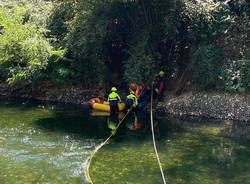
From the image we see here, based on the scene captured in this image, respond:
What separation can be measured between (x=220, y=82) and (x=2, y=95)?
12.6m

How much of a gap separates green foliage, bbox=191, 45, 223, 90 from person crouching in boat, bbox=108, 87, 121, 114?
3.67 meters

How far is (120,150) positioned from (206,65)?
613 cm

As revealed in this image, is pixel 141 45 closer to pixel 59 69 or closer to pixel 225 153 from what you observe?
pixel 59 69

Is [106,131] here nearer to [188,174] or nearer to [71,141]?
[71,141]

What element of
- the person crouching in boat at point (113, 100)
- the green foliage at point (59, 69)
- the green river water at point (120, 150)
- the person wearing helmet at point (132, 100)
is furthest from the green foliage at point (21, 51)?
the person wearing helmet at point (132, 100)

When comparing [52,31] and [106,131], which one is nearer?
[106,131]

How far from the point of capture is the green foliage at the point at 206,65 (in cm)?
1290

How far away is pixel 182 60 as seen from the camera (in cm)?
1504

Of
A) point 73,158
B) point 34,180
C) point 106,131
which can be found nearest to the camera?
point 34,180

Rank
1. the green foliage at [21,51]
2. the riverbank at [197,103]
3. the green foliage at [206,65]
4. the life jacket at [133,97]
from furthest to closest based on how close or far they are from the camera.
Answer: the green foliage at [21,51]
the life jacket at [133,97]
the green foliage at [206,65]
the riverbank at [197,103]

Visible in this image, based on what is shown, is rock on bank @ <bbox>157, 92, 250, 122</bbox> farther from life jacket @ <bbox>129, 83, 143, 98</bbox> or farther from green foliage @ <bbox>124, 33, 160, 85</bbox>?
green foliage @ <bbox>124, 33, 160, 85</bbox>

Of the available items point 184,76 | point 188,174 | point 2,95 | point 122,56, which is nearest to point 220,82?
point 184,76

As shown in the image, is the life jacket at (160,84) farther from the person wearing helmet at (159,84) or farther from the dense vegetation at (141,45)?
the dense vegetation at (141,45)

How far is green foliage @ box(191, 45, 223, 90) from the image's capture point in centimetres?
1290
